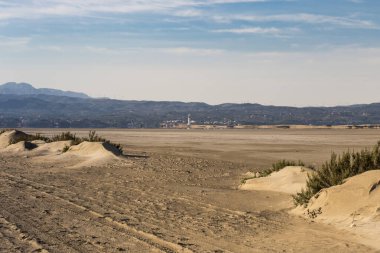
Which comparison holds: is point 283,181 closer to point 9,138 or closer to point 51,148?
point 51,148

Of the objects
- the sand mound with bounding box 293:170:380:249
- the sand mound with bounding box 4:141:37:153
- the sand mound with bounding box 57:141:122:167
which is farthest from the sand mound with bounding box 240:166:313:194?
the sand mound with bounding box 4:141:37:153

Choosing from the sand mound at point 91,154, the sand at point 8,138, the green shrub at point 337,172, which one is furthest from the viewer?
the sand at point 8,138

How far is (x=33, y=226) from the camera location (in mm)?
9719

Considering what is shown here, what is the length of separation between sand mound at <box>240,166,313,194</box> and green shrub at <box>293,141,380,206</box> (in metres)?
1.83

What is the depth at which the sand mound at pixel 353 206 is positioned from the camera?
358 inches

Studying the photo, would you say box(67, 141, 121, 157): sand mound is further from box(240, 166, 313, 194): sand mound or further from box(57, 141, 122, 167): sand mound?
box(240, 166, 313, 194): sand mound

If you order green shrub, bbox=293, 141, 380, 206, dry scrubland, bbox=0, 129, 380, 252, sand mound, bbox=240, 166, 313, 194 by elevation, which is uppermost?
green shrub, bbox=293, 141, 380, 206

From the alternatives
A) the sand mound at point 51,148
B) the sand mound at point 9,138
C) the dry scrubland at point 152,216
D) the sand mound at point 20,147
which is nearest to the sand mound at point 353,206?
the dry scrubland at point 152,216

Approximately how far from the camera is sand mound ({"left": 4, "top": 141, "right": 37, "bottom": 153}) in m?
30.1

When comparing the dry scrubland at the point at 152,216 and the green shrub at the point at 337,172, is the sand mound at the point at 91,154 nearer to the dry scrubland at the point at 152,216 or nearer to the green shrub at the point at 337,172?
the dry scrubland at the point at 152,216

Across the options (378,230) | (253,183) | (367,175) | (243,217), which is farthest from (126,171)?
(378,230)

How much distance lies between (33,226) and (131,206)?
9.11ft

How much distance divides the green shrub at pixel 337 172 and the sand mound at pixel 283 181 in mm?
1832

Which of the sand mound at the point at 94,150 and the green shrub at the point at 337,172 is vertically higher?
the green shrub at the point at 337,172
